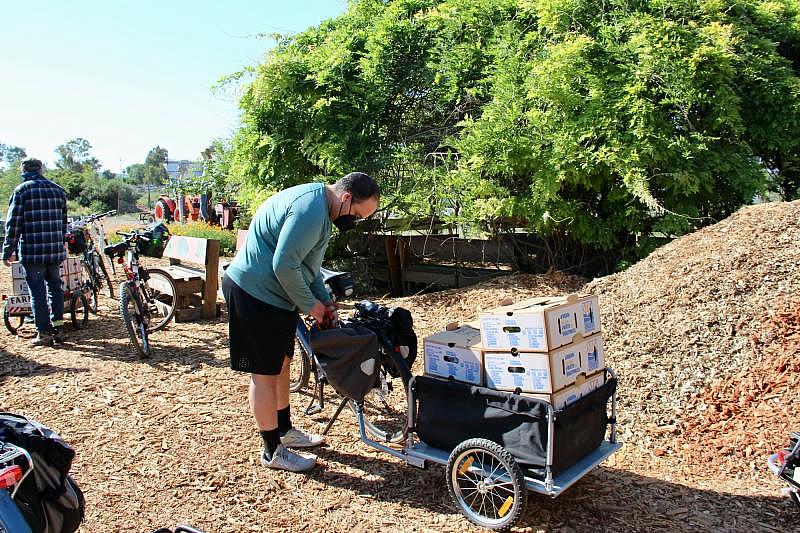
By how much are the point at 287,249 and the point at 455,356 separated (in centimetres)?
109

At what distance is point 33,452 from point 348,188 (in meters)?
1.97

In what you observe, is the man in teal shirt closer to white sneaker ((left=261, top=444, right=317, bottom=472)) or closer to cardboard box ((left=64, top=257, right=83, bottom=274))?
white sneaker ((left=261, top=444, right=317, bottom=472))

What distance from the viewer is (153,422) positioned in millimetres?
4582

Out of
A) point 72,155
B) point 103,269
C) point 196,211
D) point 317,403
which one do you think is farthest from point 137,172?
point 317,403

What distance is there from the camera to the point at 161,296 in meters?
7.66

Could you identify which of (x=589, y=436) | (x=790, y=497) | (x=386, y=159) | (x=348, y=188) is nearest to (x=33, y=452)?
(x=348, y=188)

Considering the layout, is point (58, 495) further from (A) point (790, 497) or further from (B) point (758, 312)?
(B) point (758, 312)

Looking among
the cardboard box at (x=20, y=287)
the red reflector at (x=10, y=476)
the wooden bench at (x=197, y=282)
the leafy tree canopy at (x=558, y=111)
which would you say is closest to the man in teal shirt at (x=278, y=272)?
the red reflector at (x=10, y=476)

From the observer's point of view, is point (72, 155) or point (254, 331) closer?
point (254, 331)

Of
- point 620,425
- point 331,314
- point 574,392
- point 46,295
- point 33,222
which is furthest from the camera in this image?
point 46,295

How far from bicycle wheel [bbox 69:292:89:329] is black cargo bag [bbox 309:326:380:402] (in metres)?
4.85

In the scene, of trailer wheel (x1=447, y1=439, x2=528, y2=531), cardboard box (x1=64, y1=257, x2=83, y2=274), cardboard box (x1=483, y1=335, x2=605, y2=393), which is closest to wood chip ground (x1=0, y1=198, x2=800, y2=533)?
trailer wheel (x1=447, y1=439, x2=528, y2=531)

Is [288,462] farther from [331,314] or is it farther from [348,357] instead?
[331,314]

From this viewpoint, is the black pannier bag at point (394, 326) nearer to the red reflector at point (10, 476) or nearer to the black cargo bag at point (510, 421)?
the black cargo bag at point (510, 421)
